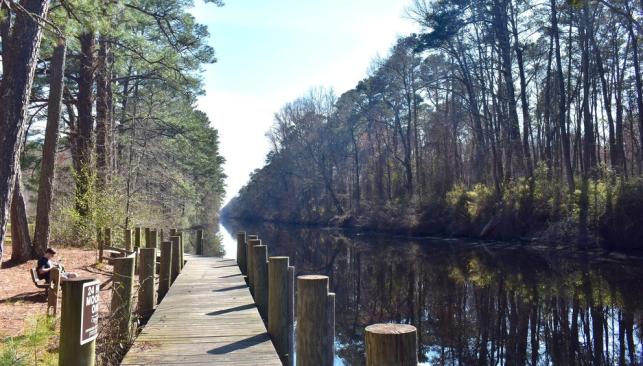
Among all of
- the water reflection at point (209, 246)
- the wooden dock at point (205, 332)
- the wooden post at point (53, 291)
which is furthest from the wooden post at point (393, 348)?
the water reflection at point (209, 246)

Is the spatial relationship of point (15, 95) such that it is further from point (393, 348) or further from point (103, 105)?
point (103, 105)

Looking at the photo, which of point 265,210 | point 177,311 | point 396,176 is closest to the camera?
point 177,311

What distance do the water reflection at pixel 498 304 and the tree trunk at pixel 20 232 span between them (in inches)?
318

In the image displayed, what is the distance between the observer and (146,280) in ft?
27.9

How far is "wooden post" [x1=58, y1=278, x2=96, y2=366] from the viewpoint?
13.3 ft

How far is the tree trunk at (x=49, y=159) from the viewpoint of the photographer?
14219 mm

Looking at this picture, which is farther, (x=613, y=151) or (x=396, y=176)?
(x=396, y=176)

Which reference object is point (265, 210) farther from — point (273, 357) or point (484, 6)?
point (273, 357)

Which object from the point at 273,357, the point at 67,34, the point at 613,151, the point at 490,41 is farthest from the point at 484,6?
the point at 273,357

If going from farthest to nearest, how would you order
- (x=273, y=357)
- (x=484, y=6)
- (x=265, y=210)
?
(x=265, y=210) < (x=484, y=6) < (x=273, y=357)

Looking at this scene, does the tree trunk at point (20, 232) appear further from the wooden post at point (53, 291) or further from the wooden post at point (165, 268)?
the wooden post at point (53, 291)

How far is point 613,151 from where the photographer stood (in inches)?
1126

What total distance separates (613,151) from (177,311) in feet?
89.3

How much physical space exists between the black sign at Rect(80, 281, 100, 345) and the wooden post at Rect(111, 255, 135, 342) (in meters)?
2.01
